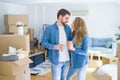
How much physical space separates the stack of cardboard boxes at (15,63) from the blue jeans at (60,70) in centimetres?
53

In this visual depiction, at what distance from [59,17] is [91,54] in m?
4.29

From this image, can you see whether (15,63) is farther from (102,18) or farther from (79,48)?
(102,18)

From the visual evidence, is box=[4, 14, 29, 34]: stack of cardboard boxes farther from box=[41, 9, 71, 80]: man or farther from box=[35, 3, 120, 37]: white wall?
box=[41, 9, 71, 80]: man

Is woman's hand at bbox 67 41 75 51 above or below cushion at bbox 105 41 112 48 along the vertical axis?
above

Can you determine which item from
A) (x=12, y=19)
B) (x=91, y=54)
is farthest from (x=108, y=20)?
(x=12, y=19)

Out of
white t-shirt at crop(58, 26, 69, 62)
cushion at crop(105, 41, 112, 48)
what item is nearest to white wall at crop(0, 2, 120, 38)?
cushion at crop(105, 41, 112, 48)

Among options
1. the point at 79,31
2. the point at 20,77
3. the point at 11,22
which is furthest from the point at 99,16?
the point at 20,77

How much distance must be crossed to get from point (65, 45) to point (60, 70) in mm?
314

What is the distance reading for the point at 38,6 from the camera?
839 cm

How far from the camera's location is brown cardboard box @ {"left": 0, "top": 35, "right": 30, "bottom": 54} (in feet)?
10.2

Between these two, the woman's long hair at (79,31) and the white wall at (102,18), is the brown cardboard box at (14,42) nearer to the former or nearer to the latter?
the woman's long hair at (79,31)

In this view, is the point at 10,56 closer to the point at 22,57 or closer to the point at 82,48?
the point at 22,57

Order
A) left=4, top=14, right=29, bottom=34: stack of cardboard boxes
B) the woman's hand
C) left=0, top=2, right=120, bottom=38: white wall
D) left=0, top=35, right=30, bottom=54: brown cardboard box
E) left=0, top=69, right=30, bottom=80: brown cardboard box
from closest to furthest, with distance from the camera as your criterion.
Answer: the woman's hand → left=0, top=69, right=30, bottom=80: brown cardboard box → left=0, top=35, right=30, bottom=54: brown cardboard box → left=4, top=14, right=29, bottom=34: stack of cardboard boxes → left=0, top=2, right=120, bottom=38: white wall

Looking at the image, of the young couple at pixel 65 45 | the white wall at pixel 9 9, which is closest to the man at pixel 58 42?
the young couple at pixel 65 45
